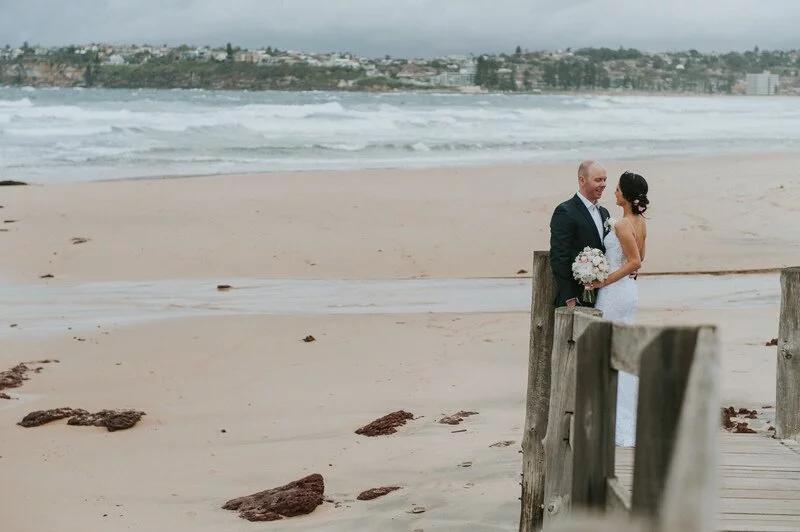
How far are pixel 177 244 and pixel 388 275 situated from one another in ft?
12.3

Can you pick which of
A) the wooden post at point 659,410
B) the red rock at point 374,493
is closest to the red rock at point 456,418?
the red rock at point 374,493

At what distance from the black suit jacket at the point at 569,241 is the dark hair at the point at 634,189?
23 cm

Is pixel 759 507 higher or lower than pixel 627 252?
lower

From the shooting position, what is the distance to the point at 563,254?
5.95 m

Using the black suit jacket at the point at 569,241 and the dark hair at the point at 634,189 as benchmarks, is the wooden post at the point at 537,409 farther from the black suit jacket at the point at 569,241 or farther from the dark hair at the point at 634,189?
the dark hair at the point at 634,189

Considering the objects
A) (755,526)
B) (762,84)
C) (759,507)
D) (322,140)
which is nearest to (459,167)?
(322,140)

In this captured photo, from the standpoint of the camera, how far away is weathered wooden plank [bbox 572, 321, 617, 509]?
3107 millimetres

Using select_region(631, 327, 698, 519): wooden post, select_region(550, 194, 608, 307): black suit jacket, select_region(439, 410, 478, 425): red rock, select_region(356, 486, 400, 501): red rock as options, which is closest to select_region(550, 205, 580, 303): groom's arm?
select_region(550, 194, 608, 307): black suit jacket

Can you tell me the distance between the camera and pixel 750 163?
2923 cm

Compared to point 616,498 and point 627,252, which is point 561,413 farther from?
point 627,252

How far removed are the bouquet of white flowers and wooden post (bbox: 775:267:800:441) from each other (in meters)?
0.91

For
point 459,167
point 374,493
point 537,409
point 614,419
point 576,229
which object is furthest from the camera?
point 459,167

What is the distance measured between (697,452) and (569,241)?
3875 mm

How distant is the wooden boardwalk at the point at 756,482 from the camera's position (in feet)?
12.9
